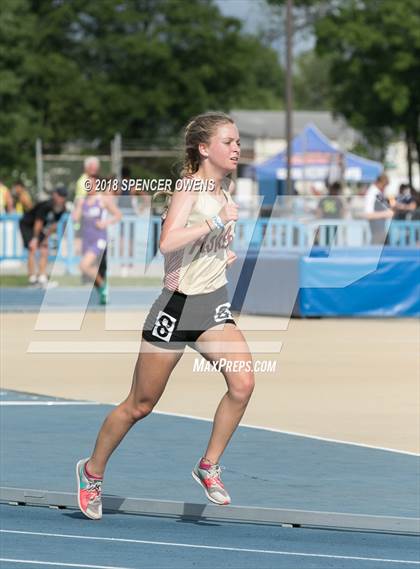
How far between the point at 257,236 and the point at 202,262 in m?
20.3

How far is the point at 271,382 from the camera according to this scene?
14.2 meters

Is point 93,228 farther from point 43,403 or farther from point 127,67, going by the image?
point 127,67

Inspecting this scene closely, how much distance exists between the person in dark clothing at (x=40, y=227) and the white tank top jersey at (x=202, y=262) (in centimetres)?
1969

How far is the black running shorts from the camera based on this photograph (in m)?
7.24

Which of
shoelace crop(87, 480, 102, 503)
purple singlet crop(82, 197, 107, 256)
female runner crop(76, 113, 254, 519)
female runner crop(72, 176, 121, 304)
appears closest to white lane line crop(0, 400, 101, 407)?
shoelace crop(87, 480, 102, 503)

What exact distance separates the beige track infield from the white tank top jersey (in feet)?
11.6

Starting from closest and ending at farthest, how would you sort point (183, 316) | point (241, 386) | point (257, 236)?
1. point (183, 316)
2. point (241, 386)
3. point (257, 236)

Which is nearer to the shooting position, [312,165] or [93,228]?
[93,228]

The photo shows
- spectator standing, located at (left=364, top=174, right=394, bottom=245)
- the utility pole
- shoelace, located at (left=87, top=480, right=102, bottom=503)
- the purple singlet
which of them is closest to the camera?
shoelace, located at (left=87, top=480, right=102, bottom=503)

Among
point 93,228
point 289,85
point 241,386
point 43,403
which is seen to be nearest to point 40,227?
point 93,228

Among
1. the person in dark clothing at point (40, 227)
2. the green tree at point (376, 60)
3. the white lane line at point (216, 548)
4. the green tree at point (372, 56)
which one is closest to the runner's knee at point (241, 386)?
the white lane line at point (216, 548)

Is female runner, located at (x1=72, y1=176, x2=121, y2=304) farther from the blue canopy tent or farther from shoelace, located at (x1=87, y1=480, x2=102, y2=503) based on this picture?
the blue canopy tent

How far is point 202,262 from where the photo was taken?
725 cm

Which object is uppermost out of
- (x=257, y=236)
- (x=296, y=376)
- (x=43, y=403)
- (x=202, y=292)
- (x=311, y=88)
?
(x=202, y=292)
